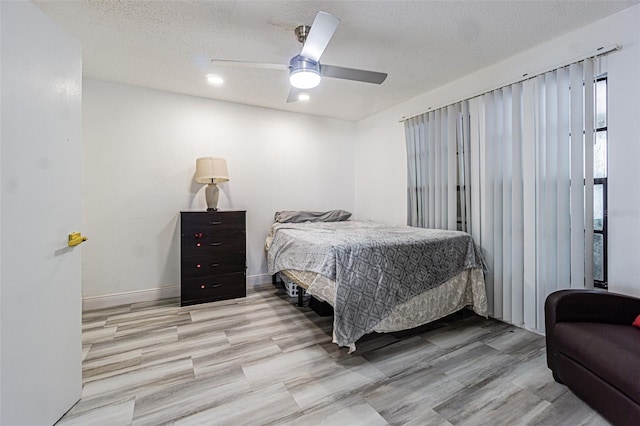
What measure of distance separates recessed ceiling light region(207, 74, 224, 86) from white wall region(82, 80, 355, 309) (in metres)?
0.56

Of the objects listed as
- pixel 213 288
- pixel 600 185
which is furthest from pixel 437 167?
pixel 213 288

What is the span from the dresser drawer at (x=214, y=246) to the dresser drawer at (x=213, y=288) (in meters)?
0.28

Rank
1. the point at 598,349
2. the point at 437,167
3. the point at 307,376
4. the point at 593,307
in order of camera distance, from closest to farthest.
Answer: the point at 598,349 < the point at 593,307 < the point at 307,376 < the point at 437,167

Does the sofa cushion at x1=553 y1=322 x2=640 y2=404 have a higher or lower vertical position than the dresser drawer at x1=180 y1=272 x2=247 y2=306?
higher

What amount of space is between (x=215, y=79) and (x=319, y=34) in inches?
68.3

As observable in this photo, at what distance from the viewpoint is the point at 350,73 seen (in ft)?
7.01

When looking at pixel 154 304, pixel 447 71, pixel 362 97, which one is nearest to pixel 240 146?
pixel 362 97

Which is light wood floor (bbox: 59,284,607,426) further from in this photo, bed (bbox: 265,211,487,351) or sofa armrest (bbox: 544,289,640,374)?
sofa armrest (bbox: 544,289,640,374)

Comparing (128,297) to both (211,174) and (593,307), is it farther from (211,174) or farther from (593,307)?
(593,307)

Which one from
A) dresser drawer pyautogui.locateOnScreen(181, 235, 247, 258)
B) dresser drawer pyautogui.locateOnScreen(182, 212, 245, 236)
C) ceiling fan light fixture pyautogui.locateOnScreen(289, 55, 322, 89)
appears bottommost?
dresser drawer pyautogui.locateOnScreen(181, 235, 247, 258)

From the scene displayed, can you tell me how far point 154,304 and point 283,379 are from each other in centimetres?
216

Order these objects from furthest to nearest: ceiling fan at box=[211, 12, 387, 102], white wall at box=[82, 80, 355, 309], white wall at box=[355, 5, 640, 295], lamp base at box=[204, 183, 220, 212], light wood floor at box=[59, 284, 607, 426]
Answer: lamp base at box=[204, 183, 220, 212] < white wall at box=[82, 80, 355, 309] < white wall at box=[355, 5, 640, 295] < ceiling fan at box=[211, 12, 387, 102] < light wood floor at box=[59, 284, 607, 426]

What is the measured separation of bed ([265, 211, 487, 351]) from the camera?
6.67 ft

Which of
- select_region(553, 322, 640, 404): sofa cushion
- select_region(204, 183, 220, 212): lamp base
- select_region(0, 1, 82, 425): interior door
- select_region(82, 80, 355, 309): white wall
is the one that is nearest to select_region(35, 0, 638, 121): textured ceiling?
select_region(82, 80, 355, 309): white wall
